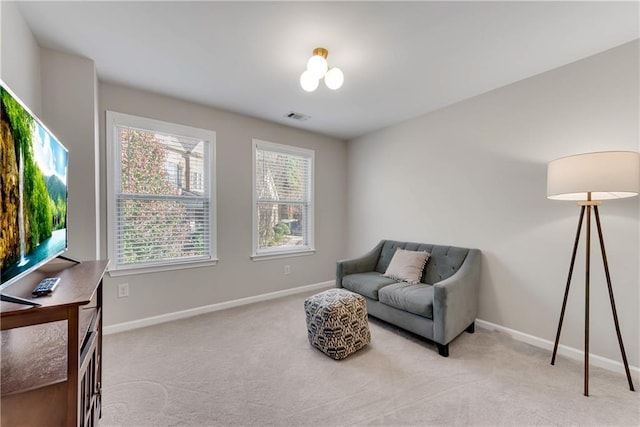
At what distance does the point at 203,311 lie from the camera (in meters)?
3.16

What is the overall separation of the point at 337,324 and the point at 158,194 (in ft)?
7.55

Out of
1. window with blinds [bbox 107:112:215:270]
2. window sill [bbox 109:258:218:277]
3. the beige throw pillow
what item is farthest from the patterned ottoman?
window with blinds [bbox 107:112:215:270]

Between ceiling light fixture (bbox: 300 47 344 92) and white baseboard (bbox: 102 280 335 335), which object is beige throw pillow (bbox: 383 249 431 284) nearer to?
white baseboard (bbox: 102 280 335 335)

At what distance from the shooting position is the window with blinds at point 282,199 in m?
3.66

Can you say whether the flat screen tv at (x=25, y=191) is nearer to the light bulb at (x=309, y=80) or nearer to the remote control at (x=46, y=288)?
the remote control at (x=46, y=288)

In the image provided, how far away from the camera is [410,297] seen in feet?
8.13

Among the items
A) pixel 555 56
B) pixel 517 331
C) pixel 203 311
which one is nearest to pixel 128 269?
pixel 203 311

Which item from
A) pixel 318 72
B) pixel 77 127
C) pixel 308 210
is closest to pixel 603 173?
pixel 318 72

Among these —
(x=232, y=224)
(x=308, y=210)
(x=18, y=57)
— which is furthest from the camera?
(x=308, y=210)

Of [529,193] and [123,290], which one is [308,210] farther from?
[529,193]

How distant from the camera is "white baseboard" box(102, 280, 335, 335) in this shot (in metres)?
2.69

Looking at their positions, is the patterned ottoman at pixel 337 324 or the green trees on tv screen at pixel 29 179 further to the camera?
the patterned ottoman at pixel 337 324

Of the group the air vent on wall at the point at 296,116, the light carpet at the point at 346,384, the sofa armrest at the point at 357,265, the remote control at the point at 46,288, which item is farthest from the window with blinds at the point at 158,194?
the remote control at the point at 46,288

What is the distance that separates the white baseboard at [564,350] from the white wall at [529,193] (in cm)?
4
